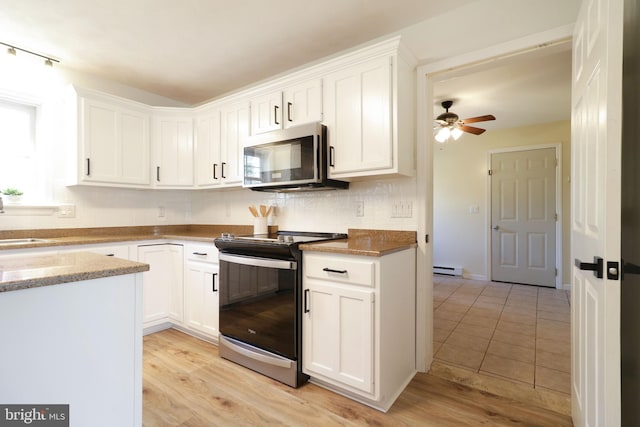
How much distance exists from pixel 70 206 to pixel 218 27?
2.14 m

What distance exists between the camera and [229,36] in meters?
2.35

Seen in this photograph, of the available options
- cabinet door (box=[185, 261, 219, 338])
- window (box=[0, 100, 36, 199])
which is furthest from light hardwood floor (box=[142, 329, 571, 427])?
window (box=[0, 100, 36, 199])

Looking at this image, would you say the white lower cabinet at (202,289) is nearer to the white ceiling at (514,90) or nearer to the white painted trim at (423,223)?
the white painted trim at (423,223)

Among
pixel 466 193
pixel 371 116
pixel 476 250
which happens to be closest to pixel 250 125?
pixel 371 116

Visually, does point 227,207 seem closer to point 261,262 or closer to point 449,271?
point 261,262

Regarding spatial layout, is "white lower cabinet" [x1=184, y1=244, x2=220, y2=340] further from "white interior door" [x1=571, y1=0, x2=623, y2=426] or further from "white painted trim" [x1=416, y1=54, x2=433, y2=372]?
"white interior door" [x1=571, y1=0, x2=623, y2=426]

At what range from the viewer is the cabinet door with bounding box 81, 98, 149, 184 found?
2713 mm

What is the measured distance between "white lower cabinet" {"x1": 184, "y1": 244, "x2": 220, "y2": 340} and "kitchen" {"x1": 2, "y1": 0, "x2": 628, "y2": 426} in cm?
68

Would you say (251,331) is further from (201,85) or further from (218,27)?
(201,85)

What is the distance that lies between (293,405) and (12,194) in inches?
112

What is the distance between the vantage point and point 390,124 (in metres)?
1.94

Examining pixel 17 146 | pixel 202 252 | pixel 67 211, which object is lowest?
pixel 202 252

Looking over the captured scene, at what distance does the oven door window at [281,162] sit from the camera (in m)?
2.19

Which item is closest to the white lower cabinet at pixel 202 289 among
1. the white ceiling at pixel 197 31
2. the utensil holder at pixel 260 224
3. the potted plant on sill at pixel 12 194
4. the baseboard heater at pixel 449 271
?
the utensil holder at pixel 260 224
